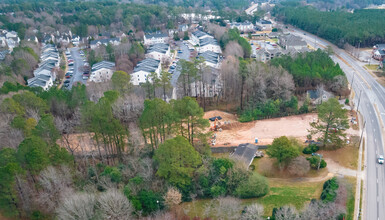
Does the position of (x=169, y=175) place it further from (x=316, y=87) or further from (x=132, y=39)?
(x=132, y=39)

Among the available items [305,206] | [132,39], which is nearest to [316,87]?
[305,206]

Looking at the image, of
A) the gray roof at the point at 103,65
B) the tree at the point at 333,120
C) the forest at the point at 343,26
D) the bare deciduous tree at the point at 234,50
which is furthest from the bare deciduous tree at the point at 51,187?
the forest at the point at 343,26

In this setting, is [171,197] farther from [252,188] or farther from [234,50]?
[234,50]

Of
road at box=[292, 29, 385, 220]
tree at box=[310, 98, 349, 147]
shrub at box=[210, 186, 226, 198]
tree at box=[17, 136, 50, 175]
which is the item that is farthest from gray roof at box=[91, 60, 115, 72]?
road at box=[292, 29, 385, 220]

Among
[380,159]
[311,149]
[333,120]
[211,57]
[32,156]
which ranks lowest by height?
[380,159]

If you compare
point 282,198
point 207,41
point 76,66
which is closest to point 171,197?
point 282,198

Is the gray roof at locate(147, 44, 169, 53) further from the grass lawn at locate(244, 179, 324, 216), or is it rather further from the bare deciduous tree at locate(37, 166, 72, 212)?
the grass lawn at locate(244, 179, 324, 216)
